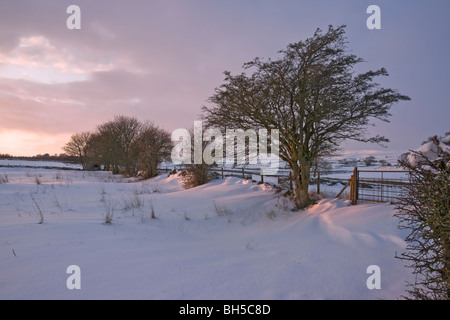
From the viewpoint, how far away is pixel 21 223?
17.9 feet

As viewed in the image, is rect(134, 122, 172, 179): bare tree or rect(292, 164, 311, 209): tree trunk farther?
rect(134, 122, 172, 179): bare tree

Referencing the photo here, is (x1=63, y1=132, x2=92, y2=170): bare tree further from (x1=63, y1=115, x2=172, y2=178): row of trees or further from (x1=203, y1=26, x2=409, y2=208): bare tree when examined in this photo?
(x1=203, y1=26, x2=409, y2=208): bare tree

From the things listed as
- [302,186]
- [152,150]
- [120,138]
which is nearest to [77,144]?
[120,138]

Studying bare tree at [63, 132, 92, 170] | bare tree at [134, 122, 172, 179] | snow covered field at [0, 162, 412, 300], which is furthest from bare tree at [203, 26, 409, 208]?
bare tree at [63, 132, 92, 170]

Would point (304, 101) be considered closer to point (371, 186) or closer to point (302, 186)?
point (302, 186)

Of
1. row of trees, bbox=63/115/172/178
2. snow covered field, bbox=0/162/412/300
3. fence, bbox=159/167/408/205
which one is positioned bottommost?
snow covered field, bbox=0/162/412/300

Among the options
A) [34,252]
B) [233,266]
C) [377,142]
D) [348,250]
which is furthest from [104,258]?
[377,142]

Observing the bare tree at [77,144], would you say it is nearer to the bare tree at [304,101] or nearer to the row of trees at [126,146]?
the row of trees at [126,146]

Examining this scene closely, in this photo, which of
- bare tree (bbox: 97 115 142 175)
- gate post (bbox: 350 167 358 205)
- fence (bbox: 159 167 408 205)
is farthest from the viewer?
bare tree (bbox: 97 115 142 175)

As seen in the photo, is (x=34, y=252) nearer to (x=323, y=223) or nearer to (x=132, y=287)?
(x=132, y=287)

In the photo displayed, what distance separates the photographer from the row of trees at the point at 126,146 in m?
28.9

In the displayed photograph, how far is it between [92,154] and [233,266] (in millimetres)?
50672

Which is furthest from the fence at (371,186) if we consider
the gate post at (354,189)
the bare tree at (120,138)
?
the bare tree at (120,138)

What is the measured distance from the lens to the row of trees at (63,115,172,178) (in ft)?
94.7
